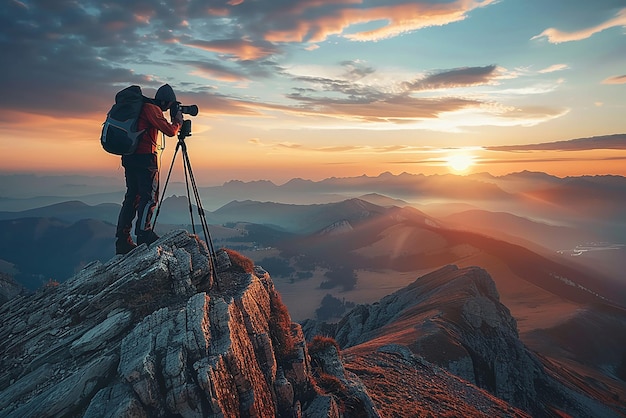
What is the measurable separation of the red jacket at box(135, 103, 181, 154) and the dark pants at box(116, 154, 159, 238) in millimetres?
331

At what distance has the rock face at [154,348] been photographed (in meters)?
9.18

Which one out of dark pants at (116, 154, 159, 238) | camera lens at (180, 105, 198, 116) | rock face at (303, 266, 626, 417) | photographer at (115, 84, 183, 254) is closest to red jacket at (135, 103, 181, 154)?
photographer at (115, 84, 183, 254)

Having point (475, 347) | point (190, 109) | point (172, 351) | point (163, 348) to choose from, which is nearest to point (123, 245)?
point (163, 348)

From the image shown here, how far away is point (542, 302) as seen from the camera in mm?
82125

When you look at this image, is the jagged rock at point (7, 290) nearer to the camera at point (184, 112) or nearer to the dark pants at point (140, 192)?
the dark pants at point (140, 192)

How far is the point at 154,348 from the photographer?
999 centimetres

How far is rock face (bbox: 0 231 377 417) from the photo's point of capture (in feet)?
30.1

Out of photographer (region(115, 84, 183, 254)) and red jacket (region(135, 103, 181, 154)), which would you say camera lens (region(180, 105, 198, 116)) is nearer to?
photographer (region(115, 84, 183, 254))

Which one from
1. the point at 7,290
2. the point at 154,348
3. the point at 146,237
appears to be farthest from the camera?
the point at 7,290

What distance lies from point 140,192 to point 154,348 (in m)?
5.95

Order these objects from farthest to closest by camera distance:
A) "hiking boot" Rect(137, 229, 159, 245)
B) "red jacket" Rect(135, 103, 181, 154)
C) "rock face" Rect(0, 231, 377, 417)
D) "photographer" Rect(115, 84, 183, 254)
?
"hiking boot" Rect(137, 229, 159, 245) < "photographer" Rect(115, 84, 183, 254) < "red jacket" Rect(135, 103, 181, 154) < "rock face" Rect(0, 231, 377, 417)

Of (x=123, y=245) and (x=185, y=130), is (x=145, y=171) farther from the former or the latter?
(x=123, y=245)

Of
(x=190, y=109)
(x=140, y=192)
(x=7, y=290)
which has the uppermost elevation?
(x=190, y=109)

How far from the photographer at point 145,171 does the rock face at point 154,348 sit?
0.74 meters
